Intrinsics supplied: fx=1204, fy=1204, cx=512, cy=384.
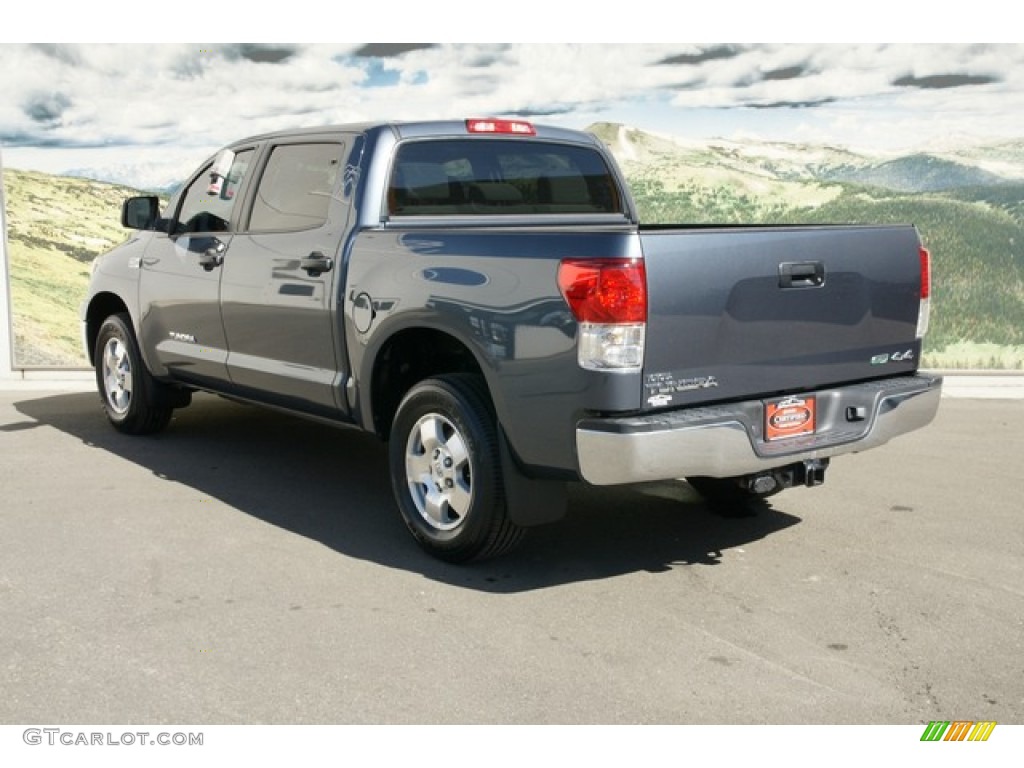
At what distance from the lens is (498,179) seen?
6.20m

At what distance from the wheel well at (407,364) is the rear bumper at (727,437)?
1.08 metres

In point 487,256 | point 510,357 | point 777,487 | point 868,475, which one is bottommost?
point 868,475

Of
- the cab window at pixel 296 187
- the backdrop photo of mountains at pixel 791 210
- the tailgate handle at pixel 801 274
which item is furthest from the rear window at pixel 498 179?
the backdrop photo of mountains at pixel 791 210

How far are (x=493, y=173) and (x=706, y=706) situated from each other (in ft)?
10.6

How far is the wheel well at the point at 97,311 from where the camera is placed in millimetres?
8133

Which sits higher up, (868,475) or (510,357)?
(510,357)

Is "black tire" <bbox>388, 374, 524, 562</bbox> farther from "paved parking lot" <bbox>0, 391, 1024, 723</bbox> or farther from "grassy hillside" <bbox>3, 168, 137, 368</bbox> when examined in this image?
"grassy hillside" <bbox>3, 168, 137, 368</bbox>

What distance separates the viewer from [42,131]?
1053cm

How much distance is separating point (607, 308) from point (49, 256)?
7.82 m

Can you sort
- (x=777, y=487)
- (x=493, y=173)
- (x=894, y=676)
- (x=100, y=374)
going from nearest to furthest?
(x=894, y=676), (x=777, y=487), (x=493, y=173), (x=100, y=374)

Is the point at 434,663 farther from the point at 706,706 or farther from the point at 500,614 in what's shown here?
the point at 706,706

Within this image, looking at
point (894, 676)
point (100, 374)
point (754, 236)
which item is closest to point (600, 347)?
point (754, 236)

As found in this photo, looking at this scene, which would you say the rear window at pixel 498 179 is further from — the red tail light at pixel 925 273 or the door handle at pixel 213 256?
the red tail light at pixel 925 273
